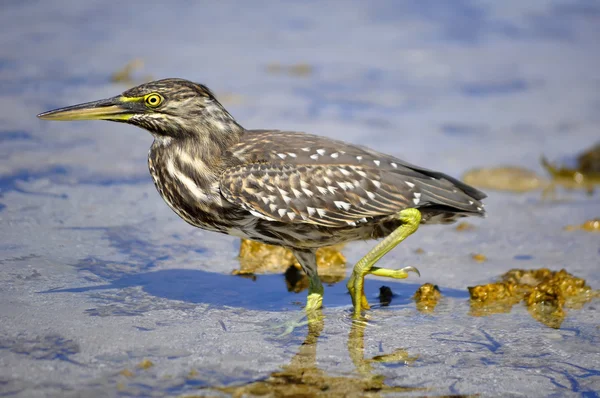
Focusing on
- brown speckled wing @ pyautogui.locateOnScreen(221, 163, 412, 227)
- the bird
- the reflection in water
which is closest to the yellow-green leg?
the bird

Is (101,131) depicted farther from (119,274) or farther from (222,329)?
(222,329)

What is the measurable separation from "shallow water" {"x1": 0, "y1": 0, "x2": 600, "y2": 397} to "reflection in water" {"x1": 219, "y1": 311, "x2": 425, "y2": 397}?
22 millimetres

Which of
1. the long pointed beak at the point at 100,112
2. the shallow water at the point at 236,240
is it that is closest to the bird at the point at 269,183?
the long pointed beak at the point at 100,112

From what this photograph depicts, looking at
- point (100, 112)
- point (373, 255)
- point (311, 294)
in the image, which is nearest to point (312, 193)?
point (373, 255)

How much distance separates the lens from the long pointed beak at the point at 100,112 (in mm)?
7129

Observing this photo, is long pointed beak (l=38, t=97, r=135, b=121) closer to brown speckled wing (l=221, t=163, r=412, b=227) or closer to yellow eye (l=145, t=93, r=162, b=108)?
yellow eye (l=145, t=93, r=162, b=108)

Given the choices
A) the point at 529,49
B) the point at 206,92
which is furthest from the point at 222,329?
the point at 529,49

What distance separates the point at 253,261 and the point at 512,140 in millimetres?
6370

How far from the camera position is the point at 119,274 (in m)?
7.55

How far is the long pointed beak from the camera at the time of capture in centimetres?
713

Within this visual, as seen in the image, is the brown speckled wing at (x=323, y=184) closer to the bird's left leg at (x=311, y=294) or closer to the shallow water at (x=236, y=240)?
the bird's left leg at (x=311, y=294)

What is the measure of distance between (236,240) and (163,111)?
2139 millimetres

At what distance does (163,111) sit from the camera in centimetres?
720

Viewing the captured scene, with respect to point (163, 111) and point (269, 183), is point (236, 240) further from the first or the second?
point (163, 111)
